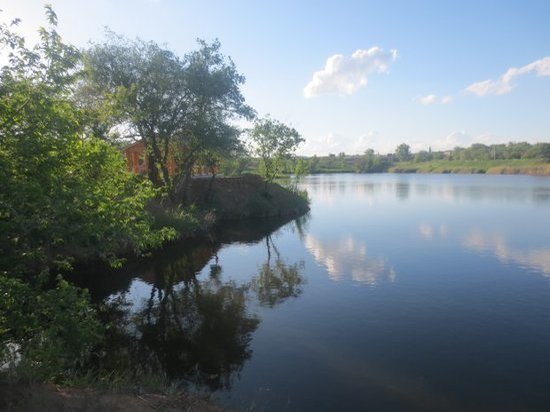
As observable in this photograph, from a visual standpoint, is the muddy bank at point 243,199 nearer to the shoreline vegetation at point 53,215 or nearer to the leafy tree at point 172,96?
the leafy tree at point 172,96

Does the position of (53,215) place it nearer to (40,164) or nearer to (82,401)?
(40,164)

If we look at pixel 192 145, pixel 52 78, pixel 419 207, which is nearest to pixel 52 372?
pixel 52 78

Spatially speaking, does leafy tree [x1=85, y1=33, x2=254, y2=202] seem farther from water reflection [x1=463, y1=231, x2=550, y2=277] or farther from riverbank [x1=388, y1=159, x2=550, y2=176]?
riverbank [x1=388, y1=159, x2=550, y2=176]

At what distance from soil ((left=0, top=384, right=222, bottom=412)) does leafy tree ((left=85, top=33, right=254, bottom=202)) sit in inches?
989

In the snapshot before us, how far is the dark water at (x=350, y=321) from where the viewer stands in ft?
40.2

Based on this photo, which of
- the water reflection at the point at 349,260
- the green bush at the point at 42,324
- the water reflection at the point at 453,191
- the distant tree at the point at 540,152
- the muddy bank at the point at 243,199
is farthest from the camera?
the distant tree at the point at 540,152

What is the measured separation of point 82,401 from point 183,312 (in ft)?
33.4

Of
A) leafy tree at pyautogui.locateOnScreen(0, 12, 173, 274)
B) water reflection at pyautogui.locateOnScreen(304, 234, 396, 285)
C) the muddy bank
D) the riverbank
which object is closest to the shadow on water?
water reflection at pyautogui.locateOnScreen(304, 234, 396, 285)

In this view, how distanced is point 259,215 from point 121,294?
32.4 metres

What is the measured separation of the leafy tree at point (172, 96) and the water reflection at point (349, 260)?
13285 mm

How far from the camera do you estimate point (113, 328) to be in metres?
17.0

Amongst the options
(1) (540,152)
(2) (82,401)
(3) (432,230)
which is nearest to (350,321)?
(2) (82,401)

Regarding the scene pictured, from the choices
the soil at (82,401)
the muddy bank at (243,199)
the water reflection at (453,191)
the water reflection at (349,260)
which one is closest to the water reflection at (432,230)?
the water reflection at (349,260)

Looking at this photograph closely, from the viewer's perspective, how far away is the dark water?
40.2 feet
